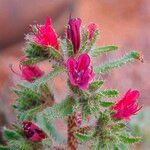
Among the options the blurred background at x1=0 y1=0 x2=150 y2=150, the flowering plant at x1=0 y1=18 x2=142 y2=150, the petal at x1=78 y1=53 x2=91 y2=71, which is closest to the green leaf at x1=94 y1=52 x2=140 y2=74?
the flowering plant at x1=0 y1=18 x2=142 y2=150

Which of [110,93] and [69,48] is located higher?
[69,48]

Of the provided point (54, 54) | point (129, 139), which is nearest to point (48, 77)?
point (54, 54)

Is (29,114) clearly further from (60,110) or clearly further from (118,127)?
(118,127)

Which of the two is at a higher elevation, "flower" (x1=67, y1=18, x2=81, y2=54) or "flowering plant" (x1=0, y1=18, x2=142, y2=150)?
"flower" (x1=67, y1=18, x2=81, y2=54)

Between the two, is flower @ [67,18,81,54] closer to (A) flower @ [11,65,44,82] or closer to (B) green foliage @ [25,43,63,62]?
(B) green foliage @ [25,43,63,62]

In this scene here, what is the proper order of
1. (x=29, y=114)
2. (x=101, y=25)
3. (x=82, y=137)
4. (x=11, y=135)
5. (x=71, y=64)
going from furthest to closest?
(x=101, y=25) < (x=11, y=135) < (x=29, y=114) < (x=82, y=137) < (x=71, y=64)

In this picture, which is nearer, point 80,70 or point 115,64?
point 80,70
